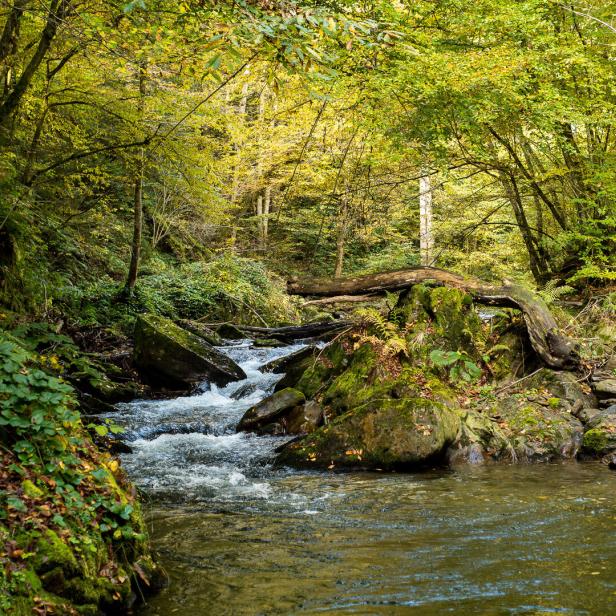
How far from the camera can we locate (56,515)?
11.0 feet

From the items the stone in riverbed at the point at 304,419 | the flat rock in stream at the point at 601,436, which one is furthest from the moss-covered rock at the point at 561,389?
the stone in riverbed at the point at 304,419

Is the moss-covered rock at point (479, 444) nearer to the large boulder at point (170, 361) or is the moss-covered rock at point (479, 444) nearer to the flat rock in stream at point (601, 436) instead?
the flat rock in stream at point (601, 436)

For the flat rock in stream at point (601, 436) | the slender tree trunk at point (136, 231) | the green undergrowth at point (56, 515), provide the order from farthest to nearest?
the slender tree trunk at point (136, 231) < the flat rock in stream at point (601, 436) < the green undergrowth at point (56, 515)

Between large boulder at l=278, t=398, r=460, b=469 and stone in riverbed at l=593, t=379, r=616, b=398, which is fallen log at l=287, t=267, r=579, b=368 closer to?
stone in riverbed at l=593, t=379, r=616, b=398

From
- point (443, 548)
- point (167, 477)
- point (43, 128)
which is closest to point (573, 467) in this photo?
point (443, 548)

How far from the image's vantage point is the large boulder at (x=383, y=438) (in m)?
7.51

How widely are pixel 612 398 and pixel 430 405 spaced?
3.35 m

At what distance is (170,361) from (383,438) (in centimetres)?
615

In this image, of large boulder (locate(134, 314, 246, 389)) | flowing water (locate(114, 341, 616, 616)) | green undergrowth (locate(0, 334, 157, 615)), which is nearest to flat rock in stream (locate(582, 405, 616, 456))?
flowing water (locate(114, 341, 616, 616))

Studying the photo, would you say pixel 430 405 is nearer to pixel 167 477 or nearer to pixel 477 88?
pixel 167 477

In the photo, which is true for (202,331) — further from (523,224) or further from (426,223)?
(523,224)

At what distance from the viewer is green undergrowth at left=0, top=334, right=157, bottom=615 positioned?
10.2ft

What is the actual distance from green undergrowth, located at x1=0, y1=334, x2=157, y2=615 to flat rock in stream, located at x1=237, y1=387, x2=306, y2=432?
5.66 metres

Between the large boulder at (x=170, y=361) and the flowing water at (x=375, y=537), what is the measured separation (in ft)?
13.0
